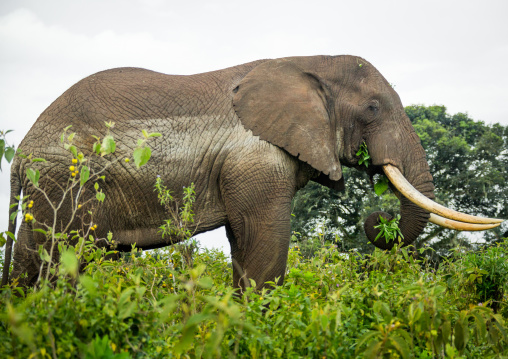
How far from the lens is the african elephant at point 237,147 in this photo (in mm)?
5980

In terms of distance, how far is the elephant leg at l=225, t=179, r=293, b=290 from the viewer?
5.96m

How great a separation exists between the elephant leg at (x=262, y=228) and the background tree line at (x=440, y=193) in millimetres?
15593

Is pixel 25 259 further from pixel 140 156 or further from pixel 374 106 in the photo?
pixel 374 106

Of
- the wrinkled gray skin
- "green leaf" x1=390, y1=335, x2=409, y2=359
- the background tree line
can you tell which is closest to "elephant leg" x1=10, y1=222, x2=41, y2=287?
the wrinkled gray skin

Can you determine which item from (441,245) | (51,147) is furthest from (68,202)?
(441,245)

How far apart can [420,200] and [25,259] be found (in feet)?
13.8

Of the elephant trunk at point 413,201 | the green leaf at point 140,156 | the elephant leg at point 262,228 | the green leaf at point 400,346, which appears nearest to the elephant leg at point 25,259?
the elephant leg at point 262,228

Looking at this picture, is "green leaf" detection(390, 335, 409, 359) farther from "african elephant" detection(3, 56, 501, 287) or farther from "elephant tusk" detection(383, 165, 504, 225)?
"elephant tusk" detection(383, 165, 504, 225)

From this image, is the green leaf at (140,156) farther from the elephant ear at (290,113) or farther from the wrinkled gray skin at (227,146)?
the elephant ear at (290,113)

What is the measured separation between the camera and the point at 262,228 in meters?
6.02

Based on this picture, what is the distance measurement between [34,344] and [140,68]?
185 inches

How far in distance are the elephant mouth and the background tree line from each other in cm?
1483

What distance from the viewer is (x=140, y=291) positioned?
2816mm

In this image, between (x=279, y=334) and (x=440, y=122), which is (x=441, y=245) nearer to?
(x=440, y=122)
